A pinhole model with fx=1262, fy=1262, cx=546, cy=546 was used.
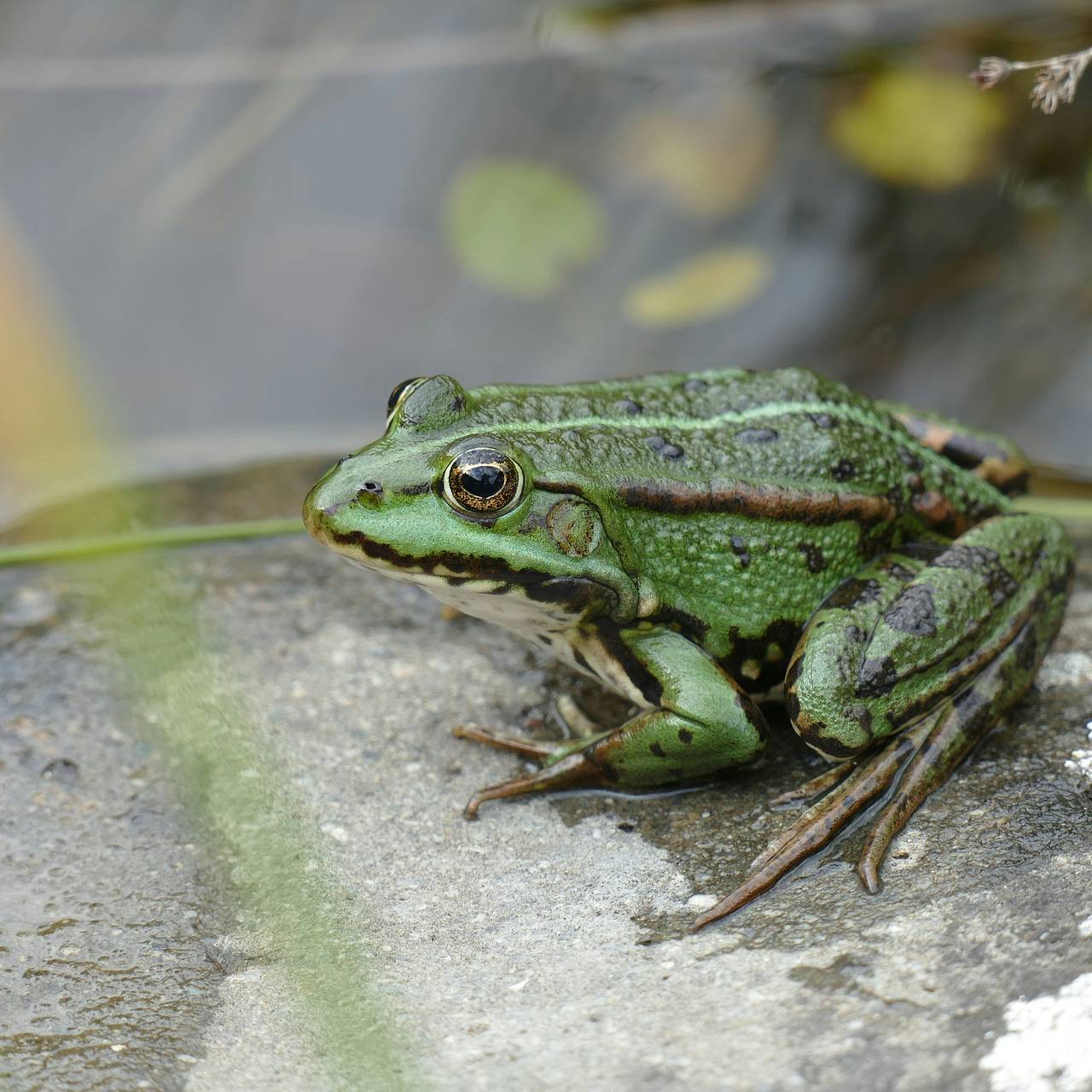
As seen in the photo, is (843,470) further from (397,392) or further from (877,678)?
(397,392)

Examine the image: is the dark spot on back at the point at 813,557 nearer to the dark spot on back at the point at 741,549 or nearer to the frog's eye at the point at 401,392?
the dark spot on back at the point at 741,549

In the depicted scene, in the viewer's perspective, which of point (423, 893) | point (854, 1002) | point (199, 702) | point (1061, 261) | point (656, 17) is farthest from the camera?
point (656, 17)

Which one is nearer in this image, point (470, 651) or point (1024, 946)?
point (1024, 946)

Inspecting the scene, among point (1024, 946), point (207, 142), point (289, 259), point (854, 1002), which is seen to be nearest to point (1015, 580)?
point (1024, 946)

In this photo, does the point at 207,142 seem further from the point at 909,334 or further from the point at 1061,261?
the point at 1061,261

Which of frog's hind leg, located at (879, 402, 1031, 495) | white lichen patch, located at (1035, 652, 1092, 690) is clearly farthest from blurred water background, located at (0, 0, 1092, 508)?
white lichen patch, located at (1035, 652, 1092, 690)

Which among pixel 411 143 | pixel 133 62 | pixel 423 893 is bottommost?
pixel 423 893
